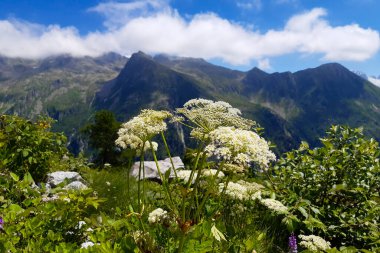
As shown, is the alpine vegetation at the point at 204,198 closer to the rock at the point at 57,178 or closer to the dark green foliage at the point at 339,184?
the dark green foliage at the point at 339,184

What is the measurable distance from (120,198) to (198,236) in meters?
6.48

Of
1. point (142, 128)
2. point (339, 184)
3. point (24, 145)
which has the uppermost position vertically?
point (142, 128)

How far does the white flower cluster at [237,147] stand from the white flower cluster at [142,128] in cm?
106

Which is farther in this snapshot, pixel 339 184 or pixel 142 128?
pixel 339 184

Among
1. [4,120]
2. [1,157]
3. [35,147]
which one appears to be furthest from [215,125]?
[4,120]

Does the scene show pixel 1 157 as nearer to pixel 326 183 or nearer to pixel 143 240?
pixel 143 240

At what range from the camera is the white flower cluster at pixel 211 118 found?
5.07m

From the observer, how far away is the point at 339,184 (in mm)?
8914

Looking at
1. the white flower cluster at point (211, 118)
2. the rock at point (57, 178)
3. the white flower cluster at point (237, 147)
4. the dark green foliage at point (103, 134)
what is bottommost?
the dark green foliage at point (103, 134)

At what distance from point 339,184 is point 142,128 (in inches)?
219

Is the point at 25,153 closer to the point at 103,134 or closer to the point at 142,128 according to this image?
the point at 142,128

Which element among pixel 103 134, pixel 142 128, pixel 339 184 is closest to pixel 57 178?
pixel 142 128

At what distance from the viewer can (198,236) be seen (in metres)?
4.48

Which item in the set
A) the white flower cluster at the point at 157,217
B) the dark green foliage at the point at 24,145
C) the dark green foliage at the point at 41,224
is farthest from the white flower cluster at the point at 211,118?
the dark green foliage at the point at 24,145
